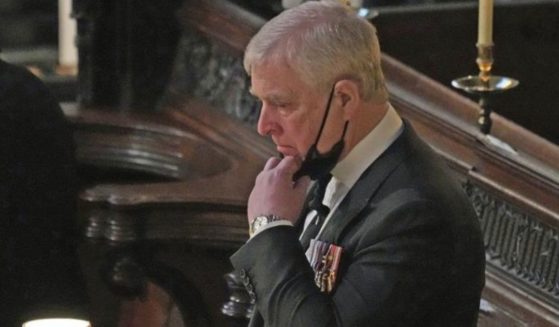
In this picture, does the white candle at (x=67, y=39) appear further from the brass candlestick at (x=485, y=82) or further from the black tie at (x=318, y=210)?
the black tie at (x=318, y=210)

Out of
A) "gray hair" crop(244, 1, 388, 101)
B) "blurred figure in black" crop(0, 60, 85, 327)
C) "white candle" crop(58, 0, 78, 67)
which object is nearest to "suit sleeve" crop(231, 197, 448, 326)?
"gray hair" crop(244, 1, 388, 101)

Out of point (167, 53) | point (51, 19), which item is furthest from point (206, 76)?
point (51, 19)

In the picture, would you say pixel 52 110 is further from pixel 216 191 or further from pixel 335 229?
pixel 335 229

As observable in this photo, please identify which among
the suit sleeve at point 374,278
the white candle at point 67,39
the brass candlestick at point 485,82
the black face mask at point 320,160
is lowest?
the white candle at point 67,39

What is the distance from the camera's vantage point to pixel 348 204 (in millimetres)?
2475

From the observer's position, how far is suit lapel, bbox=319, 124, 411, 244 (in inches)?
96.4

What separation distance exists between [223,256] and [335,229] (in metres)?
2.32

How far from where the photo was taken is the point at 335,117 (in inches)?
94.7

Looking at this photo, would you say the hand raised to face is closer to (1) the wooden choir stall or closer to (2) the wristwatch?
(2) the wristwatch

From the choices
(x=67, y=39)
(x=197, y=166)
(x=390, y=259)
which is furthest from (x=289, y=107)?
(x=67, y=39)

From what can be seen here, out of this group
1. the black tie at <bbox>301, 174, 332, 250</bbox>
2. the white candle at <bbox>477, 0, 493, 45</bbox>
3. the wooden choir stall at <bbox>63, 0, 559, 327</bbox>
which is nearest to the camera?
the black tie at <bbox>301, 174, 332, 250</bbox>

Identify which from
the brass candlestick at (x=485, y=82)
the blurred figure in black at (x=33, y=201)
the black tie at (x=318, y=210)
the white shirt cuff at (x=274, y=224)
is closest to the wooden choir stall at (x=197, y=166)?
the brass candlestick at (x=485, y=82)

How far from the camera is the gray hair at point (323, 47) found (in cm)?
236

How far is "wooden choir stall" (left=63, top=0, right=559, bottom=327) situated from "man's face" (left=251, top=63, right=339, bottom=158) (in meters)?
1.28
